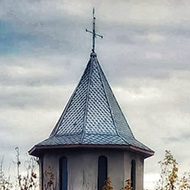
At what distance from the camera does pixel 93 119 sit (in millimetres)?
33188

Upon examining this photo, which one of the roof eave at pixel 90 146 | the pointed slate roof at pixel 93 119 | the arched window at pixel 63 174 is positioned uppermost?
the pointed slate roof at pixel 93 119

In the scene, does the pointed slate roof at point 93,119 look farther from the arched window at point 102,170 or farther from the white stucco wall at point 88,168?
the arched window at point 102,170

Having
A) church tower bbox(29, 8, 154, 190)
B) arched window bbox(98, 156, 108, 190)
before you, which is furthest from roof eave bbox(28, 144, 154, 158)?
arched window bbox(98, 156, 108, 190)

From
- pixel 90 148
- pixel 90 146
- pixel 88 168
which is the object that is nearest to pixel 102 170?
pixel 88 168

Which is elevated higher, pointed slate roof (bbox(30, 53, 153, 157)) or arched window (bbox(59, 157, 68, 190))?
pointed slate roof (bbox(30, 53, 153, 157))

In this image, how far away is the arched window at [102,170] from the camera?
32281mm

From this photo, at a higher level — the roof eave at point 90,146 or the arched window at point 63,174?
the roof eave at point 90,146

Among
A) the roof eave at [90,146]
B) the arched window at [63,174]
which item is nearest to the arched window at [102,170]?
the roof eave at [90,146]

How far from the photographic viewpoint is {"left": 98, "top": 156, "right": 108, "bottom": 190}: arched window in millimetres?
32281

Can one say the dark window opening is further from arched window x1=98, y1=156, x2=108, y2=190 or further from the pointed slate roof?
arched window x1=98, y1=156, x2=108, y2=190

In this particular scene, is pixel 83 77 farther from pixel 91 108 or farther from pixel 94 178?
pixel 94 178

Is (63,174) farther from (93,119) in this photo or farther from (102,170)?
(93,119)

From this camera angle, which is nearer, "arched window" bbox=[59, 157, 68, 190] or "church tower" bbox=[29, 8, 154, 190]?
"church tower" bbox=[29, 8, 154, 190]

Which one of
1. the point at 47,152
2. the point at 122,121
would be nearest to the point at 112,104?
the point at 122,121
